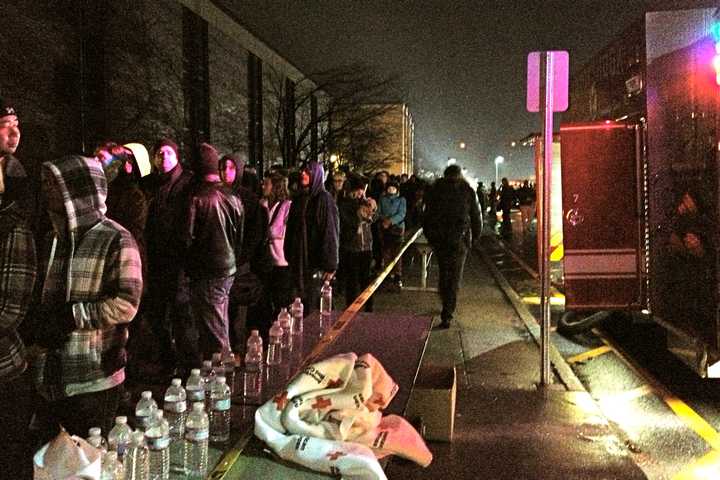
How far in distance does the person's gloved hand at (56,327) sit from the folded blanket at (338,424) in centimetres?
92

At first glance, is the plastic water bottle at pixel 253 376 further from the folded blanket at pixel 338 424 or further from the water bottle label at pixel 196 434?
the water bottle label at pixel 196 434

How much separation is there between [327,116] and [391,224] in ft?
66.2

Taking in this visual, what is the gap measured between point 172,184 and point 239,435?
350 cm

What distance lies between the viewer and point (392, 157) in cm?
4197

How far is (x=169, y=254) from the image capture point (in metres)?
6.32

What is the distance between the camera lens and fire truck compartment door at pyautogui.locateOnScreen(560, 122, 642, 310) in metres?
7.74

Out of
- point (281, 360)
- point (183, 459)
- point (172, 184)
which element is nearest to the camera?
point (183, 459)

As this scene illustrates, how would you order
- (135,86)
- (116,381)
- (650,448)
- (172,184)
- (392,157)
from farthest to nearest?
1. (392,157)
2. (135,86)
3. (172,184)
4. (650,448)
5. (116,381)

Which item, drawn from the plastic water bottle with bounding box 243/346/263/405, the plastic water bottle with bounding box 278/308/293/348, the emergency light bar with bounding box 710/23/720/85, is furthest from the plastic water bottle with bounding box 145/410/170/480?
the emergency light bar with bounding box 710/23/720/85

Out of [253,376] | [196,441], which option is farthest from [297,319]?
[196,441]

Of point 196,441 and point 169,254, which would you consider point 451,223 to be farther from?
point 196,441

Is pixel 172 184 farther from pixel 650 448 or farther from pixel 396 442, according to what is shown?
pixel 650 448

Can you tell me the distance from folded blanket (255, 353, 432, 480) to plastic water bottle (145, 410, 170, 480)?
490mm

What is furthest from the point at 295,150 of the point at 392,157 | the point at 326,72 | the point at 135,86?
the point at 135,86
